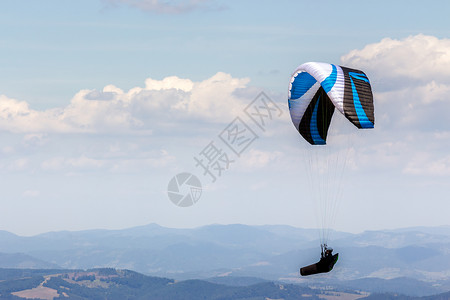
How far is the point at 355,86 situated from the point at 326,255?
17.7 m

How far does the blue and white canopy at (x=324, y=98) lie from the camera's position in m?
63.4

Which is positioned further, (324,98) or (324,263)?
(324,98)

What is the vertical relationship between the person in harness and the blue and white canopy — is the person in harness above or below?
below

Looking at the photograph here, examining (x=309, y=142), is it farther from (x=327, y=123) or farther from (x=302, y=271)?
(x=302, y=271)

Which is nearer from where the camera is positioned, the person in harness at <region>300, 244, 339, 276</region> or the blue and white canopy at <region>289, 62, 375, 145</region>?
the blue and white canopy at <region>289, 62, 375, 145</region>

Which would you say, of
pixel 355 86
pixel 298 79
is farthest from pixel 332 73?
pixel 298 79

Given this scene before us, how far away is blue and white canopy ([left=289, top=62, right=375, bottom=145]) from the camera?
208 ft

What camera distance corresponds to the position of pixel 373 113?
6481cm

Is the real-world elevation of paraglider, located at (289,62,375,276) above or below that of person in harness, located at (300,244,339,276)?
above

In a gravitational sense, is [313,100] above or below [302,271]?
above

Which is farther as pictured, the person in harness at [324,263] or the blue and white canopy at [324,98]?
the person in harness at [324,263]

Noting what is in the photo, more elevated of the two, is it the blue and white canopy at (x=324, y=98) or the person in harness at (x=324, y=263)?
the blue and white canopy at (x=324, y=98)

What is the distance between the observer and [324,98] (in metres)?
77.3

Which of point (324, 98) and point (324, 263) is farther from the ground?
point (324, 98)
